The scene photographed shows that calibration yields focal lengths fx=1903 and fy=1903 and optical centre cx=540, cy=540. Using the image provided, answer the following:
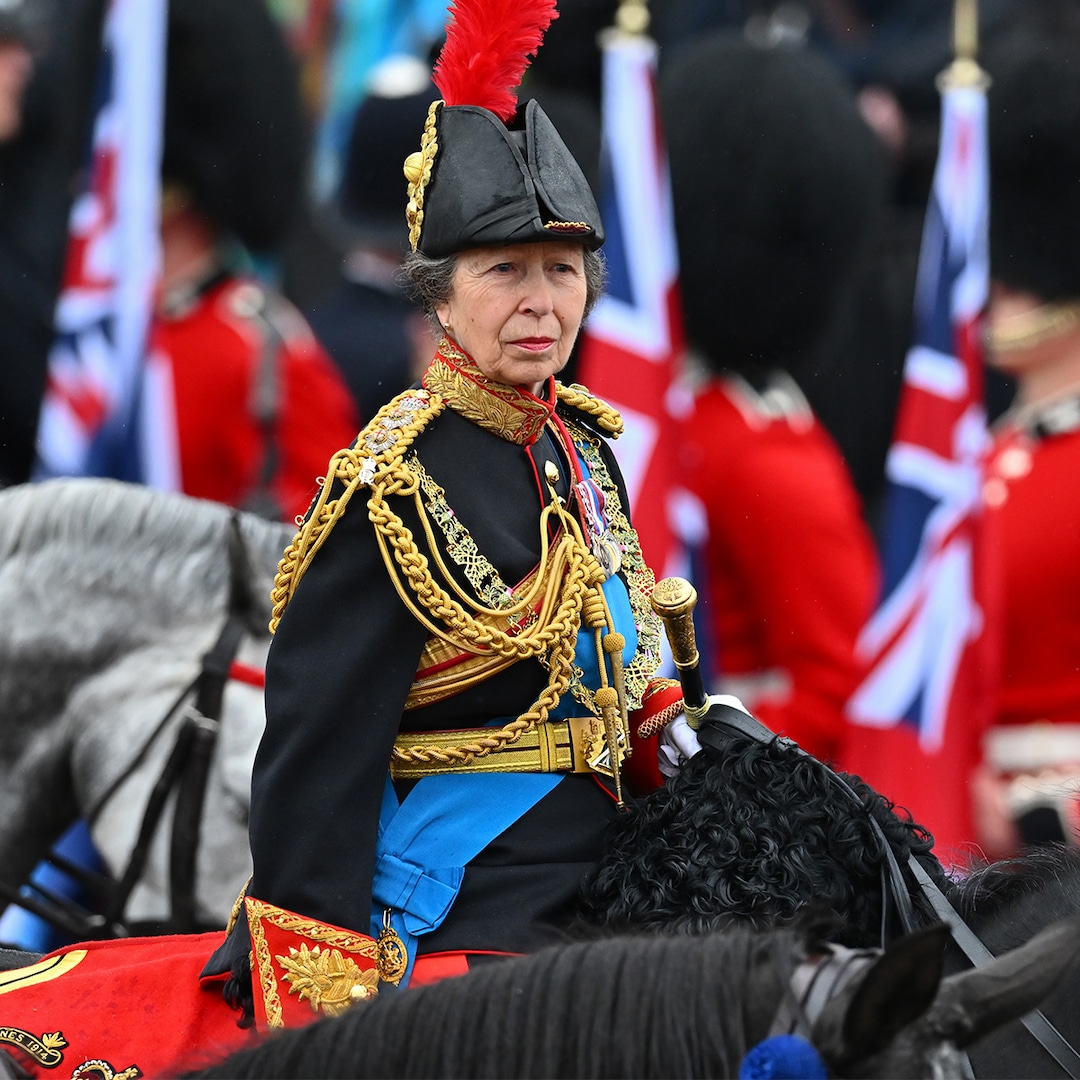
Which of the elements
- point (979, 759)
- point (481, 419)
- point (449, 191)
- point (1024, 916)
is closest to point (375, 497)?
point (481, 419)

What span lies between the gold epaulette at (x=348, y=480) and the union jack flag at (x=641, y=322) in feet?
12.2

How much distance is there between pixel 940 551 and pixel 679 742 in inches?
154

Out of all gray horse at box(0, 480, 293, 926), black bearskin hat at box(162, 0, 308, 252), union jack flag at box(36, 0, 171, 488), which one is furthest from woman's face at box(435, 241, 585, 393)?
black bearskin hat at box(162, 0, 308, 252)

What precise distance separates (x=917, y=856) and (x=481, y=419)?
904mm

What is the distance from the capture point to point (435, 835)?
2754 millimetres

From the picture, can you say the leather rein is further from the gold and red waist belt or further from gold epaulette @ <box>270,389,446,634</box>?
gold epaulette @ <box>270,389,446,634</box>

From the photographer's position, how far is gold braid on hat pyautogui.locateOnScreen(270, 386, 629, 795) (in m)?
2.71

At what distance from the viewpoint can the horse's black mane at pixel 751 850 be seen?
2.57 m

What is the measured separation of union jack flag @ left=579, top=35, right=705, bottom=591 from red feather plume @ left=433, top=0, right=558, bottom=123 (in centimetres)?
367

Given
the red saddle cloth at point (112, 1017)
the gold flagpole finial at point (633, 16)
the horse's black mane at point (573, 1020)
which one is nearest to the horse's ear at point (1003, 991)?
the horse's black mane at point (573, 1020)

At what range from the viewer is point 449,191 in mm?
2738

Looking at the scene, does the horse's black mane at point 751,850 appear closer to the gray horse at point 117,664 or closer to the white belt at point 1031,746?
the gray horse at point 117,664

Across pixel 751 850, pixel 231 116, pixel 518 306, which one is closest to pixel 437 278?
pixel 518 306

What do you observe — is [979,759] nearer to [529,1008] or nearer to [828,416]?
[828,416]
